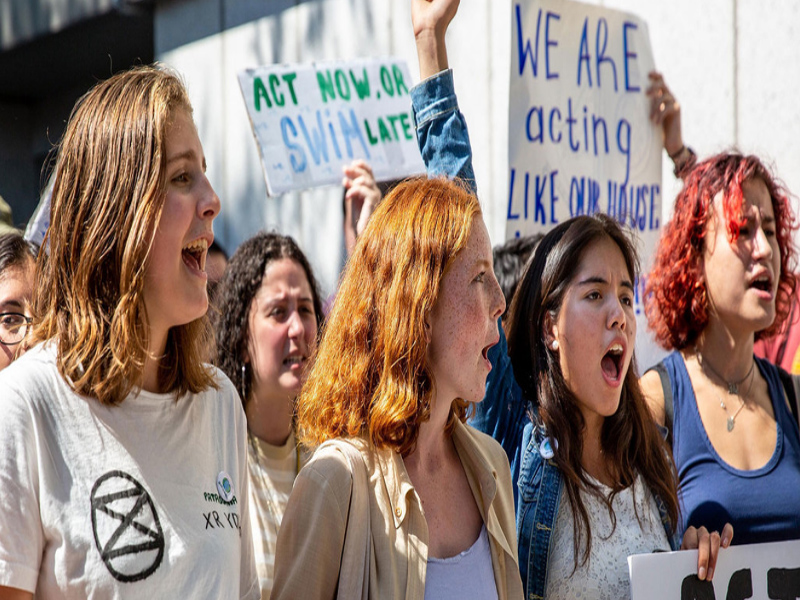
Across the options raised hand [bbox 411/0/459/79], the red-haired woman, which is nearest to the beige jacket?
the red-haired woman

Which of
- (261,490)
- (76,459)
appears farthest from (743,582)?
(76,459)

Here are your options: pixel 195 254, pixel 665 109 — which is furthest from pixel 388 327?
pixel 665 109

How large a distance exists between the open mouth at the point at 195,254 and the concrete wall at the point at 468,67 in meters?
1.76

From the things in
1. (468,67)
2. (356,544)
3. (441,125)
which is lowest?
(356,544)

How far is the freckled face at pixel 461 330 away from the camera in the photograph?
2010mm

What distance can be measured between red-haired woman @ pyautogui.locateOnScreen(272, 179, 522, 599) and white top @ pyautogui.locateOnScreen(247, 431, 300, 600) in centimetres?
72

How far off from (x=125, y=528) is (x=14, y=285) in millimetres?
1156

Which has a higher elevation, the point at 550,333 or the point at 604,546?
the point at 550,333

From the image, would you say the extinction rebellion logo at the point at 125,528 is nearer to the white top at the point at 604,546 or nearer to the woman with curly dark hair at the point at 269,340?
the white top at the point at 604,546

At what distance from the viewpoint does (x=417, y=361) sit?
197cm

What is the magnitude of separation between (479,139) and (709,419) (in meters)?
2.39

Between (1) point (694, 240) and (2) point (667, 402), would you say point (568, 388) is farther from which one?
(1) point (694, 240)

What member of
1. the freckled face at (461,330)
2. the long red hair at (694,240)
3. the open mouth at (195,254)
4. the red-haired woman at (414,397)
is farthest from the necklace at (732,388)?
the open mouth at (195,254)

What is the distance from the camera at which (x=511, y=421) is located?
246 cm
